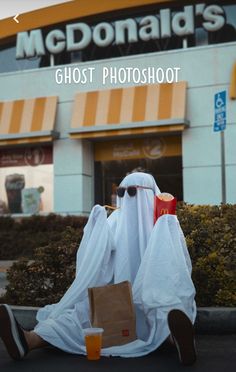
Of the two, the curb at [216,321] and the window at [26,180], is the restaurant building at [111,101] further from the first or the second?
the curb at [216,321]

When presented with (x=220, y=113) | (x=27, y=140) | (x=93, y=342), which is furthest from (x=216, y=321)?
(x=27, y=140)

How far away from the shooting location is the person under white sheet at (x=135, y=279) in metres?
4.23

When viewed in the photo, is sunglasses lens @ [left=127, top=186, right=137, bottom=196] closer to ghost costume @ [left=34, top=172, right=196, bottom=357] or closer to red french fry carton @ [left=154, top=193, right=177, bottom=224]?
ghost costume @ [left=34, top=172, right=196, bottom=357]

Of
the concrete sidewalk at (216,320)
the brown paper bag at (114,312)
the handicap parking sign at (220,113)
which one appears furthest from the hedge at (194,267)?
the handicap parking sign at (220,113)

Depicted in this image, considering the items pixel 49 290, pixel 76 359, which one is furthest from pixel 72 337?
pixel 49 290

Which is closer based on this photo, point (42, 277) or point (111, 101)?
point (42, 277)

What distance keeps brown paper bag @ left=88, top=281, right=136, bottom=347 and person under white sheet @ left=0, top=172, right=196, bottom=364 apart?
0.08m

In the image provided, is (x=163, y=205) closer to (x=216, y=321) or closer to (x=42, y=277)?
(x=216, y=321)

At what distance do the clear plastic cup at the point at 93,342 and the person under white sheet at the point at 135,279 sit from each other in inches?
4.8

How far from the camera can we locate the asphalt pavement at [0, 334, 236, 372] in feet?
13.4

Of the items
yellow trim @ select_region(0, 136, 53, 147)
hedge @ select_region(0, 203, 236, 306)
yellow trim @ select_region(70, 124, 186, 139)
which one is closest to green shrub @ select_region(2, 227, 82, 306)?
hedge @ select_region(0, 203, 236, 306)

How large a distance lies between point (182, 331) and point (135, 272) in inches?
42.2

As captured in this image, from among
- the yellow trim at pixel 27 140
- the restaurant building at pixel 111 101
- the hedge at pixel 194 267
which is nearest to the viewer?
the hedge at pixel 194 267

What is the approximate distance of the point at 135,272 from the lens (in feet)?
16.1
